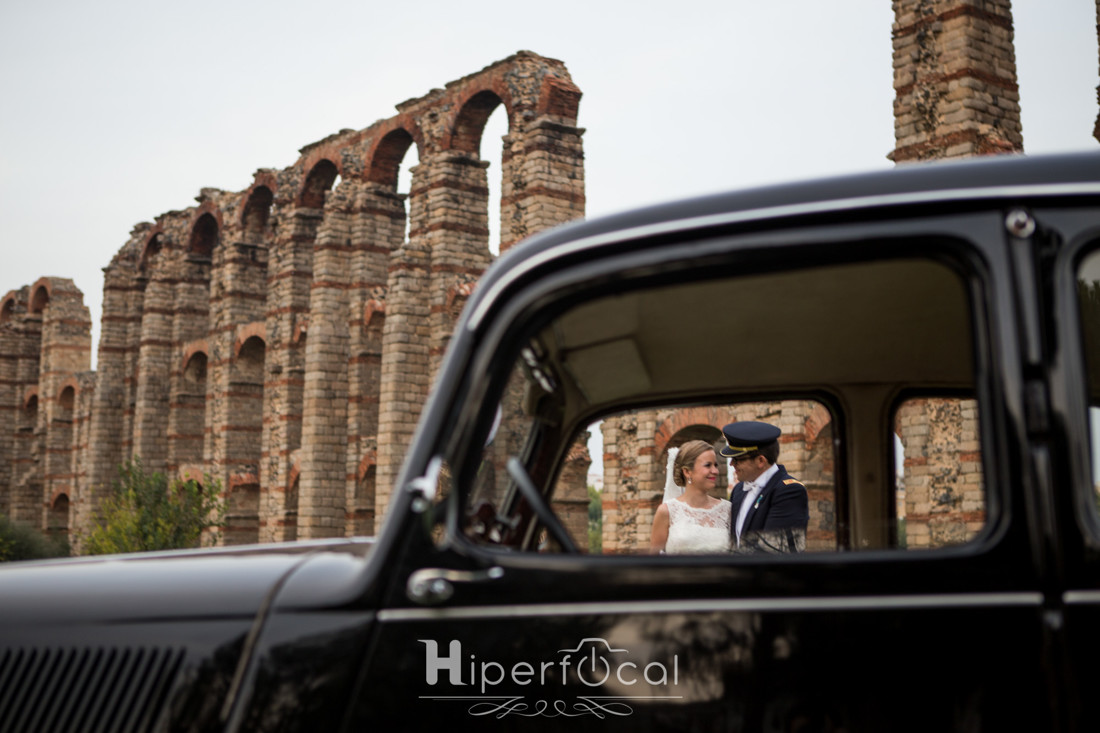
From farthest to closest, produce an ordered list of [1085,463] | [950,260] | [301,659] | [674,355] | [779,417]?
[779,417], [674,355], [301,659], [950,260], [1085,463]

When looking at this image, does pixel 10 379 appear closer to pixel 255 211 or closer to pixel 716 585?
pixel 255 211

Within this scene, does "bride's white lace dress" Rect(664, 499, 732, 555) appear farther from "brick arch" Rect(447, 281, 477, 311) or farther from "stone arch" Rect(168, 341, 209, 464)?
"stone arch" Rect(168, 341, 209, 464)

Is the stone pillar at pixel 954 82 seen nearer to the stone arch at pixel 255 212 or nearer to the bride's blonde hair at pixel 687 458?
the bride's blonde hair at pixel 687 458

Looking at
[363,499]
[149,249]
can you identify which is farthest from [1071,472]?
[149,249]

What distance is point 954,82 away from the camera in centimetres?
1260

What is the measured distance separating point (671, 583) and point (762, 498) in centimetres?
194

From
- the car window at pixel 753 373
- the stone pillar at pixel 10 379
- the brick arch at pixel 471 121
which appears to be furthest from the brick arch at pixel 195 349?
the car window at pixel 753 373

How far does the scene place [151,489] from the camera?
23922mm

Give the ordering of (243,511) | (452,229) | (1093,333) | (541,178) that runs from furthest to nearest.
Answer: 1. (243,511)
2. (452,229)
3. (541,178)
4. (1093,333)

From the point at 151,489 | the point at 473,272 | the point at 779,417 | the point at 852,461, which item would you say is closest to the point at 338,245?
the point at 473,272

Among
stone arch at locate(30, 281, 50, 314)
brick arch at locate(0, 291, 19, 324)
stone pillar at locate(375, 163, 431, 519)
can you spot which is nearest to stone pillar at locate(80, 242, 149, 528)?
stone arch at locate(30, 281, 50, 314)

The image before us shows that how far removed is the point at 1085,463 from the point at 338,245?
2270 centimetres

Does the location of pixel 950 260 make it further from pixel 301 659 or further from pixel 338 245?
pixel 338 245

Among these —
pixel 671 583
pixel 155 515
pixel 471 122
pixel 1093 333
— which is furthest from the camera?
pixel 155 515
